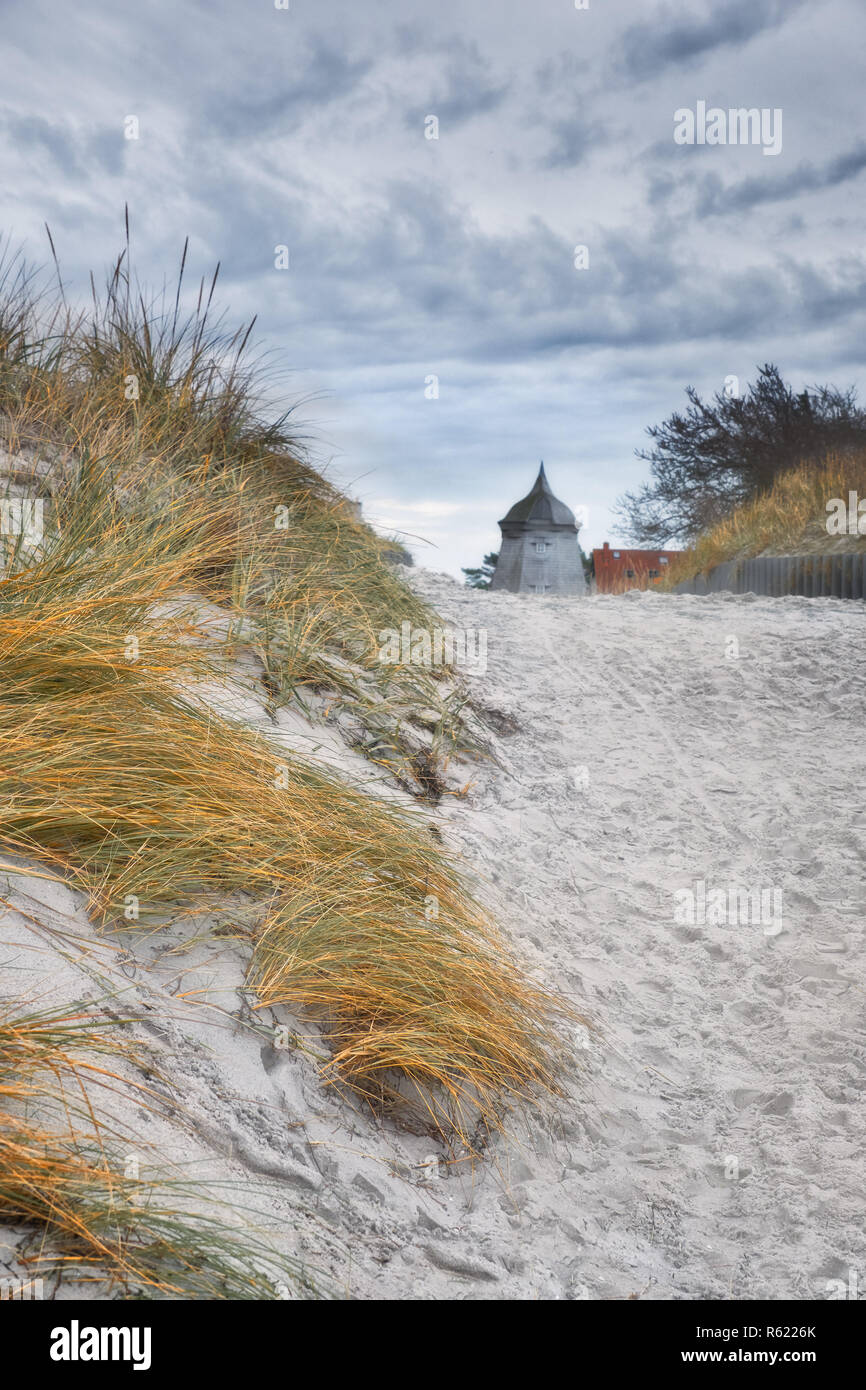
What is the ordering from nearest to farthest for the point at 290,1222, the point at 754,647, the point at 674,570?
the point at 290,1222, the point at 754,647, the point at 674,570

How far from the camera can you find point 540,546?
3192 centimetres

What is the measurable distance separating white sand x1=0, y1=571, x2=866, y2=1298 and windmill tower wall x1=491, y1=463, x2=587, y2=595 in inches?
1017

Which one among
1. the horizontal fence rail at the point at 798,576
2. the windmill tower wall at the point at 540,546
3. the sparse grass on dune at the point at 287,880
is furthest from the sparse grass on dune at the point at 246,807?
the windmill tower wall at the point at 540,546

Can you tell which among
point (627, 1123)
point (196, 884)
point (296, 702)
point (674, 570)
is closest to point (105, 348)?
point (296, 702)

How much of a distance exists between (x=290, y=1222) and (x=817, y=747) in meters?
4.25

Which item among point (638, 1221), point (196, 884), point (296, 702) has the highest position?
point (296, 702)

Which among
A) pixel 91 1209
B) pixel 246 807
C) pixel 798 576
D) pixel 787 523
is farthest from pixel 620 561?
pixel 91 1209

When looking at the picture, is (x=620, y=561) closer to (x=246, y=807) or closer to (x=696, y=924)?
(x=696, y=924)

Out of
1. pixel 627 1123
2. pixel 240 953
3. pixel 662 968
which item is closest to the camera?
pixel 240 953

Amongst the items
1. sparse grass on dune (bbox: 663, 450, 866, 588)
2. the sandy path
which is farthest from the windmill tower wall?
the sandy path

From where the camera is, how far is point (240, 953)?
239 centimetres

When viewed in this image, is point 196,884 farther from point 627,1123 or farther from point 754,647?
point 754,647

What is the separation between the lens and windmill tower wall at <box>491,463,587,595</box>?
31297 millimetres

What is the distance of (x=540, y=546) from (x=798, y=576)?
73.6 ft
